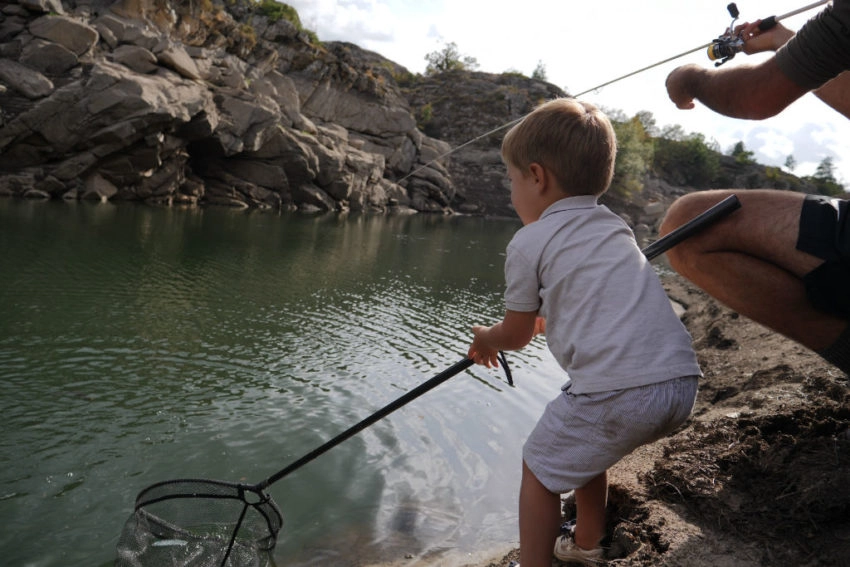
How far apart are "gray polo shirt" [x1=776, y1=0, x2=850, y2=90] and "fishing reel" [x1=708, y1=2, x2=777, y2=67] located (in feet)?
2.40

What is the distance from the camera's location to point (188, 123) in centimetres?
3112

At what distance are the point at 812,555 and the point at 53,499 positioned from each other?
414 cm

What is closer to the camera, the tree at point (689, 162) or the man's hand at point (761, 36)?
the man's hand at point (761, 36)

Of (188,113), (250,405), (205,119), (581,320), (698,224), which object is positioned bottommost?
(250,405)

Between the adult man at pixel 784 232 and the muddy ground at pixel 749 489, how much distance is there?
57cm

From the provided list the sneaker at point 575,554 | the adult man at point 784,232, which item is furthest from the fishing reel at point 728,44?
the sneaker at point 575,554

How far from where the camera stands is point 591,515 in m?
2.63

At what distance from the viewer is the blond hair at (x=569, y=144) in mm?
2164

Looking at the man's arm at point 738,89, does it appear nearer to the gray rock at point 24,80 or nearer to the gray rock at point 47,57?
the gray rock at point 24,80

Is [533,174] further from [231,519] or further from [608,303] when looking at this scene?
[231,519]

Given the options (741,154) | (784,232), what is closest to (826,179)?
(741,154)

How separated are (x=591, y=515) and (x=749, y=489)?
73cm

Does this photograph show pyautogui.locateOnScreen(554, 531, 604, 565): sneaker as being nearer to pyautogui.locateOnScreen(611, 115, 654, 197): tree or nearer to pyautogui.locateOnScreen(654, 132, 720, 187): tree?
pyautogui.locateOnScreen(611, 115, 654, 197): tree

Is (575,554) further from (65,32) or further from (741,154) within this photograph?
(741,154)
